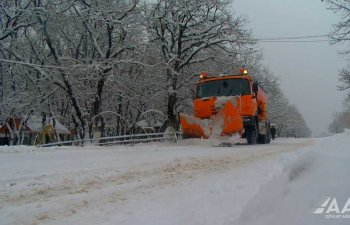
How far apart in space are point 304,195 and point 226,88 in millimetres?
15313

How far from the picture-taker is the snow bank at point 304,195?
4.15m

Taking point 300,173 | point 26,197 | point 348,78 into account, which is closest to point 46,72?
point 26,197

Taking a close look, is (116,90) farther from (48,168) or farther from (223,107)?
(48,168)

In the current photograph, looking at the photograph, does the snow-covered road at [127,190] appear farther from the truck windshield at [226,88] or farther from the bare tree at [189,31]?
the bare tree at [189,31]

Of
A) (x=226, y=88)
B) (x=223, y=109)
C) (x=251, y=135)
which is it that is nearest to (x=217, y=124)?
(x=223, y=109)

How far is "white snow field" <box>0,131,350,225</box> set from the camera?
4.73 metres

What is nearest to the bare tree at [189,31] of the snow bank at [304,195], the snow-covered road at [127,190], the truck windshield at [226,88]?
the truck windshield at [226,88]

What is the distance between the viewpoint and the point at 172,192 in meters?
6.77

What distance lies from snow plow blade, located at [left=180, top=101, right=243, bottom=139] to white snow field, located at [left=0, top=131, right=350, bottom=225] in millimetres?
8704

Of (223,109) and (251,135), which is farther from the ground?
(223,109)

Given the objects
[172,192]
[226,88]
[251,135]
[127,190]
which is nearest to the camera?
[172,192]

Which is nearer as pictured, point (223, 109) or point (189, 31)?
point (223, 109)

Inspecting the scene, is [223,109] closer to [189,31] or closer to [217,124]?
[217,124]

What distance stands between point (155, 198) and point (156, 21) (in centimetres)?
2331
